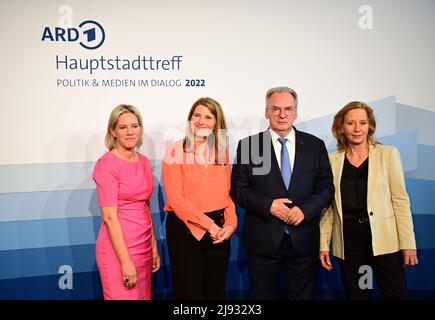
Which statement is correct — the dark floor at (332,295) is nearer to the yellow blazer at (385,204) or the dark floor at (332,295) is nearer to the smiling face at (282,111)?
the yellow blazer at (385,204)

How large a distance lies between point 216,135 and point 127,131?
0.58 m

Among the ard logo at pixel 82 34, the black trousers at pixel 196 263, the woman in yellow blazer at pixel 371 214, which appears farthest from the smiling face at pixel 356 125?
the ard logo at pixel 82 34

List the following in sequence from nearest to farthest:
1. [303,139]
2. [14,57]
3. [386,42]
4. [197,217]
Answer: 1. [197,217]
2. [303,139]
3. [14,57]
4. [386,42]

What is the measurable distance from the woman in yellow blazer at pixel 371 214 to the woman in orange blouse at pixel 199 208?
0.76 metres

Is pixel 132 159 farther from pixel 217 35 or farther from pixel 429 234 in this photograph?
pixel 429 234

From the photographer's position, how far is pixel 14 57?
316cm

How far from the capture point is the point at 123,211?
2.49 meters

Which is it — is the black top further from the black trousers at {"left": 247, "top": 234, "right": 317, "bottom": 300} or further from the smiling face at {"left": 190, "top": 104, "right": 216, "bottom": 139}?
the smiling face at {"left": 190, "top": 104, "right": 216, "bottom": 139}

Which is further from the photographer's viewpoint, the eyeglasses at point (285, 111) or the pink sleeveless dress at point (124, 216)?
the eyeglasses at point (285, 111)

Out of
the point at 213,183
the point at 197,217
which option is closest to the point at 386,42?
the point at 213,183

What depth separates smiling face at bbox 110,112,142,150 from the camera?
2.49 metres

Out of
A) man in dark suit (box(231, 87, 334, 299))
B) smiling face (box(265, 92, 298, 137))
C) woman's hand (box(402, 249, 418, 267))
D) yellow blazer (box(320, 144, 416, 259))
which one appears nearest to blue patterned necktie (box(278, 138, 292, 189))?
man in dark suit (box(231, 87, 334, 299))

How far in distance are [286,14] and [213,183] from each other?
1.71 metres

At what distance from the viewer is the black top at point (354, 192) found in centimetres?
255
